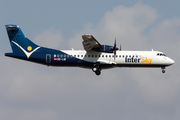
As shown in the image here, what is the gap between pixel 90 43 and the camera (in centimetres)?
3584

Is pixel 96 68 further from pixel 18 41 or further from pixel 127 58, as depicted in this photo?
pixel 18 41

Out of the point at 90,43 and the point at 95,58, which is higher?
the point at 90,43

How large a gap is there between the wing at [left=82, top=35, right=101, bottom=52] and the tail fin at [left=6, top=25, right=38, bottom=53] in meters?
6.61

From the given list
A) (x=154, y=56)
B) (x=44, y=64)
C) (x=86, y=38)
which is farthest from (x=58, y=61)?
(x=154, y=56)

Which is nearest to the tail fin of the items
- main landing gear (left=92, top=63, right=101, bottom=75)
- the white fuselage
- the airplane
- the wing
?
the airplane

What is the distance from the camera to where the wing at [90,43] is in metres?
34.7

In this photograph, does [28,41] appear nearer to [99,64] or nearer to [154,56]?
[99,64]

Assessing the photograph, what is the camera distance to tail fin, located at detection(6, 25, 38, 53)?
38.4 metres

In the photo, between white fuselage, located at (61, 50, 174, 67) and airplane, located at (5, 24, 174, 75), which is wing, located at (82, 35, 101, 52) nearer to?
airplane, located at (5, 24, 174, 75)

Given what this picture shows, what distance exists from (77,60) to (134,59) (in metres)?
6.82

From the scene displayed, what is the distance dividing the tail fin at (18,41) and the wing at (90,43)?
6.61 meters

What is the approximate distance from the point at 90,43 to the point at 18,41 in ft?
30.9

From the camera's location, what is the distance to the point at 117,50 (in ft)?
122

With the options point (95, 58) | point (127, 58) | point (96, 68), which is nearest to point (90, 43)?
point (95, 58)
